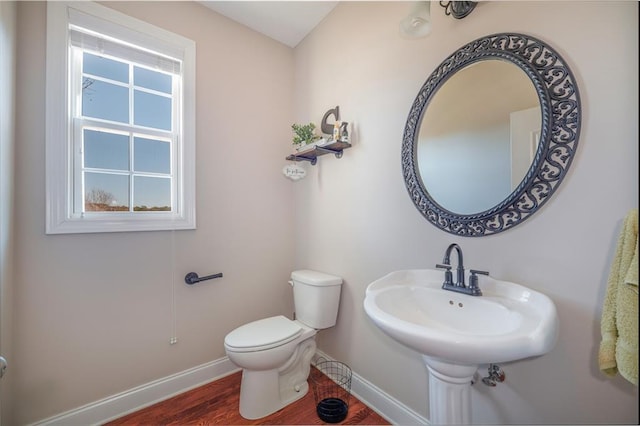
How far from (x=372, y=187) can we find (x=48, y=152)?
1757 millimetres

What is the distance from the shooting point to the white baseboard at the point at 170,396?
135 centimetres

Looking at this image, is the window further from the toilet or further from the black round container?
the black round container

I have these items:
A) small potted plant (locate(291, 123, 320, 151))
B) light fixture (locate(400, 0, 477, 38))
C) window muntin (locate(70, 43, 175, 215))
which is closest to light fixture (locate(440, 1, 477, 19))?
light fixture (locate(400, 0, 477, 38))

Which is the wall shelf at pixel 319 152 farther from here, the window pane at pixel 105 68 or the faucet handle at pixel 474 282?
the window pane at pixel 105 68

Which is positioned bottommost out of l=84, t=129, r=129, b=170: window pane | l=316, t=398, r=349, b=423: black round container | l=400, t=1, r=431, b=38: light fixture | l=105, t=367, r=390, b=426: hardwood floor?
l=105, t=367, r=390, b=426: hardwood floor

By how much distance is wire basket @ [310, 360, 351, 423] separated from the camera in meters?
1.44

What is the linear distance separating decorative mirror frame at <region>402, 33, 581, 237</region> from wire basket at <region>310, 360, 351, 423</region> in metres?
1.21

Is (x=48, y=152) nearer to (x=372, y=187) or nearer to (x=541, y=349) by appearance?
(x=372, y=187)

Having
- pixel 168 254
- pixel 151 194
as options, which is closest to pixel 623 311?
pixel 168 254

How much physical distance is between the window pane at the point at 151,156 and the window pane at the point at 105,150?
0.17 feet

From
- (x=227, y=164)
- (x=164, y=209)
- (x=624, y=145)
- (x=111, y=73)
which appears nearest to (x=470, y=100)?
(x=624, y=145)

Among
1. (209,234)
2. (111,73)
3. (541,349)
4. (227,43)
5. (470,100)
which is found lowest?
(541,349)

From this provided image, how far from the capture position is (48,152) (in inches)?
51.6

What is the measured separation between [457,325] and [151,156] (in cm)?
198
